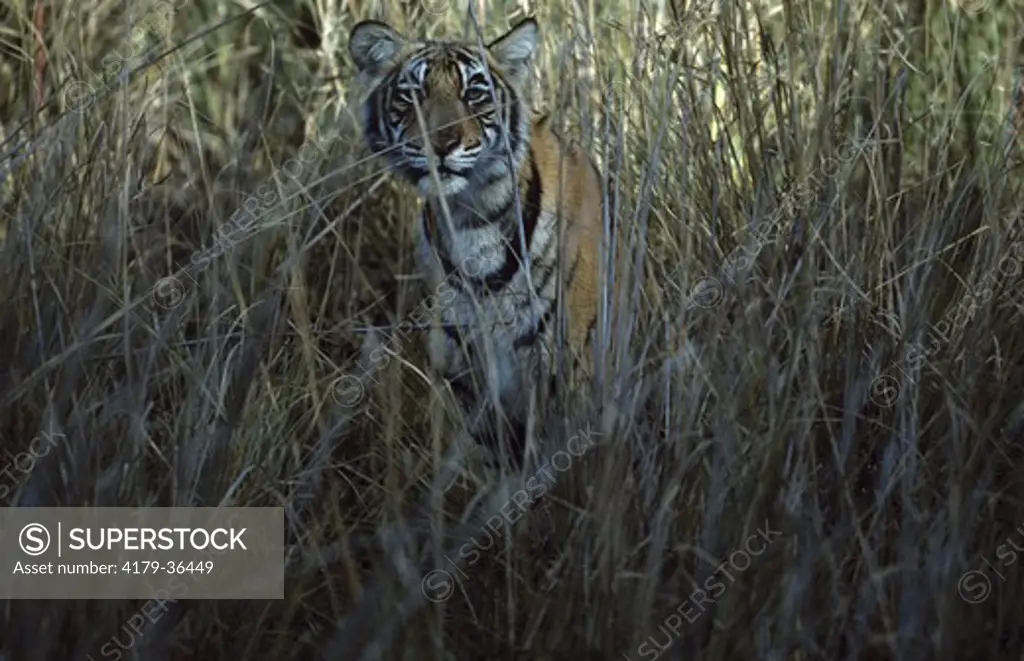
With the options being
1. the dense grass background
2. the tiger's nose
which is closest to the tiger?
the tiger's nose

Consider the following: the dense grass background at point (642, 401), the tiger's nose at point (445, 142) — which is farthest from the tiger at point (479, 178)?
the dense grass background at point (642, 401)

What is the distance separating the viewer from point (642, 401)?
273 cm

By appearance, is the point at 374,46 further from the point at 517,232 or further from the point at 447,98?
the point at 517,232

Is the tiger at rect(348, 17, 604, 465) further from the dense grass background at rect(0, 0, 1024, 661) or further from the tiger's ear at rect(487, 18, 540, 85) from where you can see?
the dense grass background at rect(0, 0, 1024, 661)

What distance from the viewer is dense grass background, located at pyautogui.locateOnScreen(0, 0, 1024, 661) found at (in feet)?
8.11

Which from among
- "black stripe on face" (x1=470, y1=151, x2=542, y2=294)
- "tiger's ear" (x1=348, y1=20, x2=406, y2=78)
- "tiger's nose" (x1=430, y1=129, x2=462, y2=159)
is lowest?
"black stripe on face" (x1=470, y1=151, x2=542, y2=294)

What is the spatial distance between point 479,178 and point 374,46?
1.29 ft

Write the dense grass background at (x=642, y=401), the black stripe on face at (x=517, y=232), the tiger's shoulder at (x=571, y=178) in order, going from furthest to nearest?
the black stripe on face at (x=517, y=232) → the tiger's shoulder at (x=571, y=178) → the dense grass background at (x=642, y=401)

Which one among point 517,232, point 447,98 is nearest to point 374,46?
point 447,98

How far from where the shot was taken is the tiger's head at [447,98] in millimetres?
3787

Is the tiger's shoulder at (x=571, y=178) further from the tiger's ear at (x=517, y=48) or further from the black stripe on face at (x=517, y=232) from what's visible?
the tiger's ear at (x=517, y=48)

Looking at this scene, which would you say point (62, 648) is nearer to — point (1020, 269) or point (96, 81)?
point (96, 81)

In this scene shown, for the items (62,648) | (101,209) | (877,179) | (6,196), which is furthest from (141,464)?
(877,179)

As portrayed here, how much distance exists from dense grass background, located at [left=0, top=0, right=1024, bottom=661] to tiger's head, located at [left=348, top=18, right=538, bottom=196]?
0.17 metres
